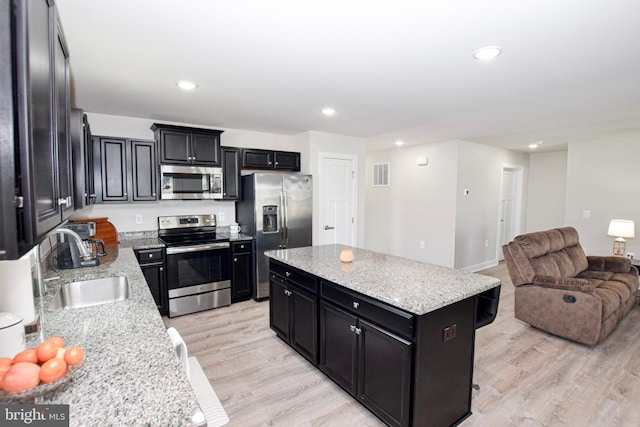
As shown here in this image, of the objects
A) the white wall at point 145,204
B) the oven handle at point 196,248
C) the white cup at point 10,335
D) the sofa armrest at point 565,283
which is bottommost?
the sofa armrest at point 565,283

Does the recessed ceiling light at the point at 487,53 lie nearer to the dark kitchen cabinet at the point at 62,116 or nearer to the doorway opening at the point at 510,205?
the dark kitchen cabinet at the point at 62,116

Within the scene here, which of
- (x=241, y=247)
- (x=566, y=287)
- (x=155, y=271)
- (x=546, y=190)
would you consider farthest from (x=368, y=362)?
(x=546, y=190)

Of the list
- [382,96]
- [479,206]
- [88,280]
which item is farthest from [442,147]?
[88,280]

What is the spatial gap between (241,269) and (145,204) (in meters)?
1.47

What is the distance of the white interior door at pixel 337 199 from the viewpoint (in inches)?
189

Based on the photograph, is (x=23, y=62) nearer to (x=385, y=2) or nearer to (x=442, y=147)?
(x=385, y=2)

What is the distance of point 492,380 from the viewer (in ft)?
8.09

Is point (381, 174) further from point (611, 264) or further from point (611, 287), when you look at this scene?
point (611, 287)

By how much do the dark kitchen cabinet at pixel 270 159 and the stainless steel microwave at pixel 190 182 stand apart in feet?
1.51

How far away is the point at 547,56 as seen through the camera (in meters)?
2.07

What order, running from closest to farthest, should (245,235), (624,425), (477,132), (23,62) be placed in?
(23,62), (624,425), (245,235), (477,132)

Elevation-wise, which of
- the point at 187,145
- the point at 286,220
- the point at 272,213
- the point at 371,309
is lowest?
the point at 371,309

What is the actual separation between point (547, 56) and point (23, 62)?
8.70 feet

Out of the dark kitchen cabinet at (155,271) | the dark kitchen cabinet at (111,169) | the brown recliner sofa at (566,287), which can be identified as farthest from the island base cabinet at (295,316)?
the brown recliner sofa at (566,287)
